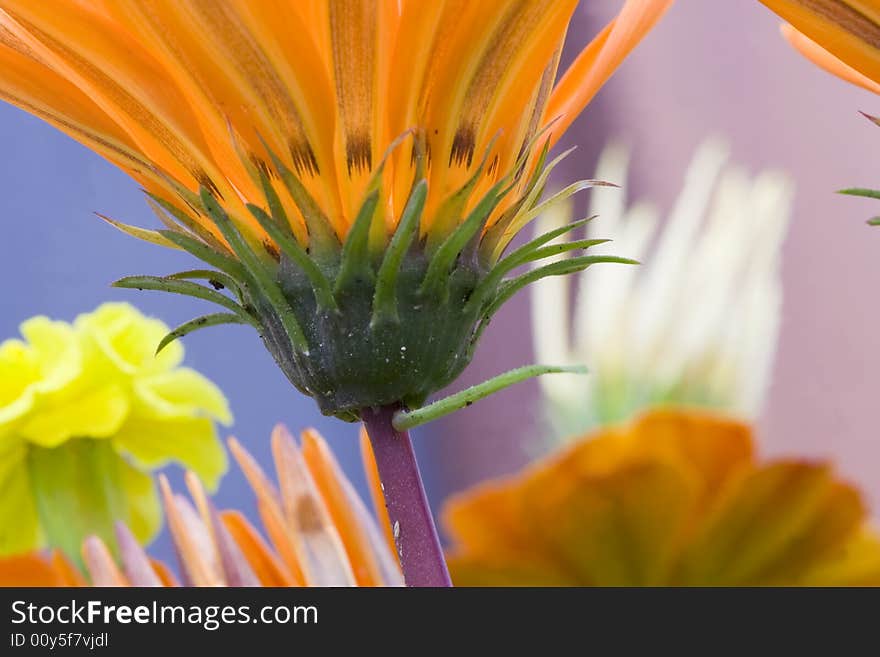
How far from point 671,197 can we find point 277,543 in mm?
1008

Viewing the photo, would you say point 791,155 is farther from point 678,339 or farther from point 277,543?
point 277,543

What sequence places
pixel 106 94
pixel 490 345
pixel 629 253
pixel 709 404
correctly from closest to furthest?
1. pixel 106 94
2. pixel 709 404
3. pixel 629 253
4. pixel 490 345

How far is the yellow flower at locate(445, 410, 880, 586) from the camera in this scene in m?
0.14

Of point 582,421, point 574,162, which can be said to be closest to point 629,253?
point 582,421

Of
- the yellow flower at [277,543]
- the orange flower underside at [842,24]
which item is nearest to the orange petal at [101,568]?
the yellow flower at [277,543]

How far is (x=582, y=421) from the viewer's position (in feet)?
1.09

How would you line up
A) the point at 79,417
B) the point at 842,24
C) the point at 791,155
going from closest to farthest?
the point at 842,24 → the point at 79,417 → the point at 791,155

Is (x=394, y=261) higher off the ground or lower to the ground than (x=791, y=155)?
lower

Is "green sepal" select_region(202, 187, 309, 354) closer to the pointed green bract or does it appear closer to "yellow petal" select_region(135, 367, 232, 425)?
the pointed green bract

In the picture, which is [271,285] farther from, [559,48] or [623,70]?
[623,70]

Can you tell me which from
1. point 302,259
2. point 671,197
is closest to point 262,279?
point 302,259

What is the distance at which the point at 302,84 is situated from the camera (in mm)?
122

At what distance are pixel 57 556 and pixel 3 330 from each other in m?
0.84

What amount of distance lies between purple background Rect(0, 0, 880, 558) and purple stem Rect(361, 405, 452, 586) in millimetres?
835
